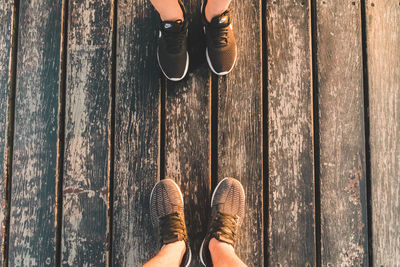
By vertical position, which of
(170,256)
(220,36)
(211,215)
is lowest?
(170,256)

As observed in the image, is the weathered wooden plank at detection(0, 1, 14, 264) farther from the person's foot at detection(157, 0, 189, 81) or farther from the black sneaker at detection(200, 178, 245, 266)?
the black sneaker at detection(200, 178, 245, 266)

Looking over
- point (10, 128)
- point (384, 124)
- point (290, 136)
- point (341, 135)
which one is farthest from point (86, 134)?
point (384, 124)

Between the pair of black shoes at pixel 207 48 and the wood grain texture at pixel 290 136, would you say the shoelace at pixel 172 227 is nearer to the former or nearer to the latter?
the wood grain texture at pixel 290 136

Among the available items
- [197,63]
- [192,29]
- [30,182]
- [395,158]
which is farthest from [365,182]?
[30,182]

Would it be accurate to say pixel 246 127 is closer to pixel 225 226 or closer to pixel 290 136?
pixel 290 136

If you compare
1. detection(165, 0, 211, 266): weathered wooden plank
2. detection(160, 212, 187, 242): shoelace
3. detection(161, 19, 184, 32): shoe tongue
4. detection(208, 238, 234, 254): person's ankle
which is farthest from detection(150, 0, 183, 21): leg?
detection(208, 238, 234, 254): person's ankle

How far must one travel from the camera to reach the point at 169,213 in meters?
1.15

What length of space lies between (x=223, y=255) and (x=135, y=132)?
59cm

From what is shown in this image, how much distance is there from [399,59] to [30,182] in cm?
165

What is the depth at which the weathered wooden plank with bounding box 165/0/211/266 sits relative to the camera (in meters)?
1.21

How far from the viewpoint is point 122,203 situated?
120cm

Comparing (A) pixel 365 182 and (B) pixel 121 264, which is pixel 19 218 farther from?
(A) pixel 365 182

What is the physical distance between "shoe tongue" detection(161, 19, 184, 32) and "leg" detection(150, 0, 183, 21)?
0.01 m

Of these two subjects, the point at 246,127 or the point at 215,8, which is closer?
the point at 215,8
